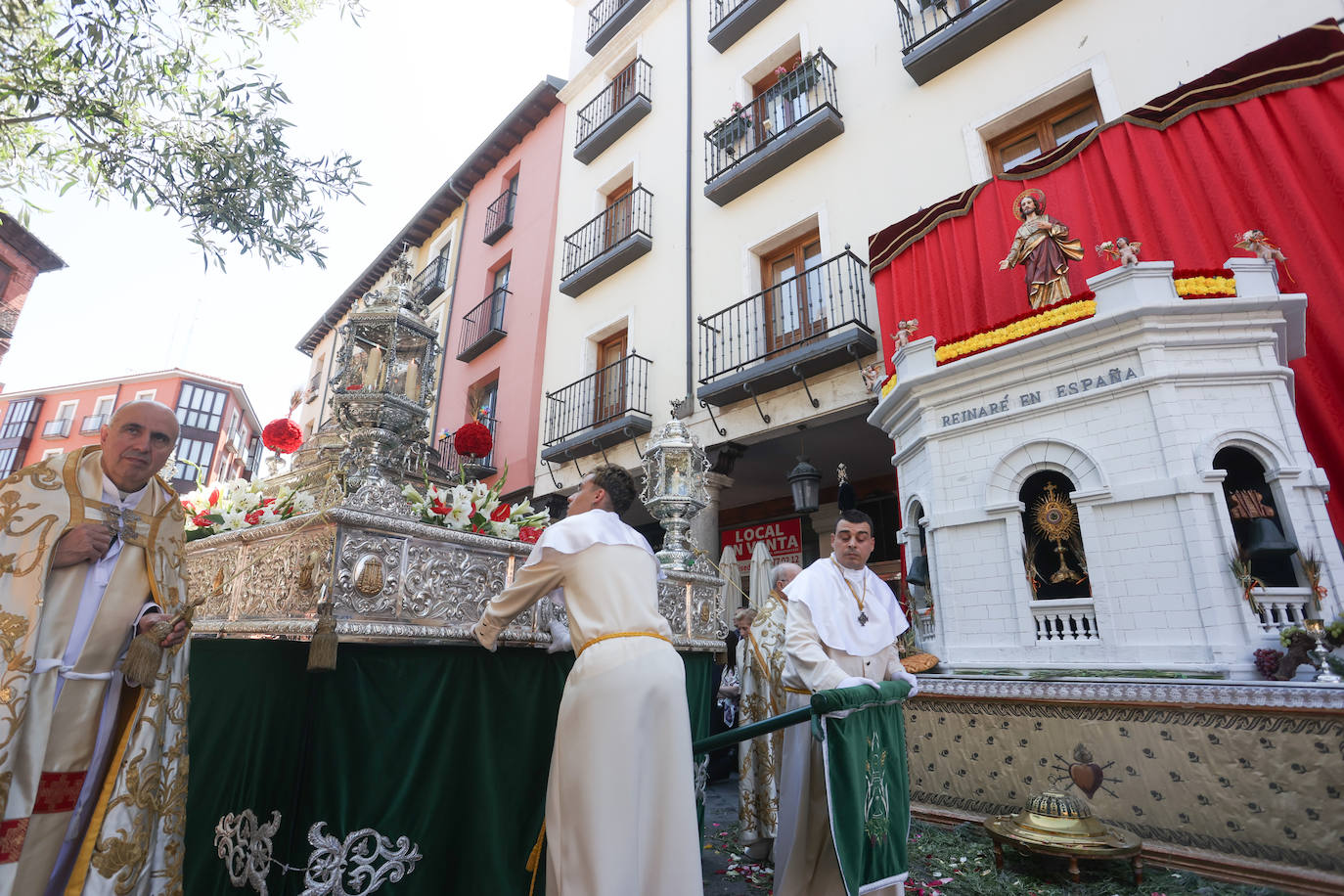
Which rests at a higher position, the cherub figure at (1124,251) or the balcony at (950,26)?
the balcony at (950,26)

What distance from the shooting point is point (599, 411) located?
11359 millimetres

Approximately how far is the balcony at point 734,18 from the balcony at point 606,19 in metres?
2.67

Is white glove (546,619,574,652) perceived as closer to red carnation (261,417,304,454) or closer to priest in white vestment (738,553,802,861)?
priest in white vestment (738,553,802,861)

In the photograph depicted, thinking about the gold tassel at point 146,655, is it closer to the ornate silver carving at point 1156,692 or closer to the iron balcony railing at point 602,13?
the ornate silver carving at point 1156,692

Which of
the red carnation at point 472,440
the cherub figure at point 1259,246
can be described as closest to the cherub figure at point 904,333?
the cherub figure at point 1259,246

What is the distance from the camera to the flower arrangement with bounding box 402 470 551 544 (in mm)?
3016

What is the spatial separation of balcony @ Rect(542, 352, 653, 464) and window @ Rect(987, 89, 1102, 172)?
5750 millimetres

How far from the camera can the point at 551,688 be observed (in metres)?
3.04

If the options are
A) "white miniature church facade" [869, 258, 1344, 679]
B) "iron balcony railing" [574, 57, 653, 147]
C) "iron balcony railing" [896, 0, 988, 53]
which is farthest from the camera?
"iron balcony railing" [574, 57, 653, 147]

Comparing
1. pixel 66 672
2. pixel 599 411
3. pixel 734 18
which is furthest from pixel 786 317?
pixel 66 672

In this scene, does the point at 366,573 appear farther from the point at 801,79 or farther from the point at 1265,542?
the point at 801,79

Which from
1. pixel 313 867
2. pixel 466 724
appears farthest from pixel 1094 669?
pixel 313 867

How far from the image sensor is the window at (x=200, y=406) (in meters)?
34.8

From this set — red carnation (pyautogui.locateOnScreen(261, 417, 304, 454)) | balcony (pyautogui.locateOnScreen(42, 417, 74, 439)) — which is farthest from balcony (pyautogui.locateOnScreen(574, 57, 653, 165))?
balcony (pyautogui.locateOnScreen(42, 417, 74, 439))
